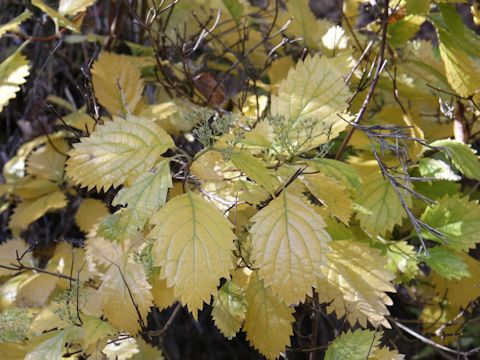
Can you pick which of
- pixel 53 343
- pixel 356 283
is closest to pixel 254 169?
pixel 356 283

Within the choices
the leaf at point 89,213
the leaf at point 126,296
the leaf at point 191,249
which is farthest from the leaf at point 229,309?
the leaf at point 89,213

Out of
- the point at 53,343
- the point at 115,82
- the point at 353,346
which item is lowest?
the point at 353,346

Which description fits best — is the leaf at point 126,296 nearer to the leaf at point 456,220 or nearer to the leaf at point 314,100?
the leaf at point 314,100

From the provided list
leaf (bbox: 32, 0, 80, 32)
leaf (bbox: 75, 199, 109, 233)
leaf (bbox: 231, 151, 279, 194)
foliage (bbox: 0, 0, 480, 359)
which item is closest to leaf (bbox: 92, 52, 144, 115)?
foliage (bbox: 0, 0, 480, 359)

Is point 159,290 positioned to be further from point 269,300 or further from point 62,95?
point 62,95

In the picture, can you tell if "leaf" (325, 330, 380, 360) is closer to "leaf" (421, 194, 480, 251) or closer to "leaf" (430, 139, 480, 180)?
"leaf" (421, 194, 480, 251)

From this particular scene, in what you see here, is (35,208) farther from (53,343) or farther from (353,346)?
(353,346)

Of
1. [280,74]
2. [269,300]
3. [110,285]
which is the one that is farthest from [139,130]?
[280,74]
